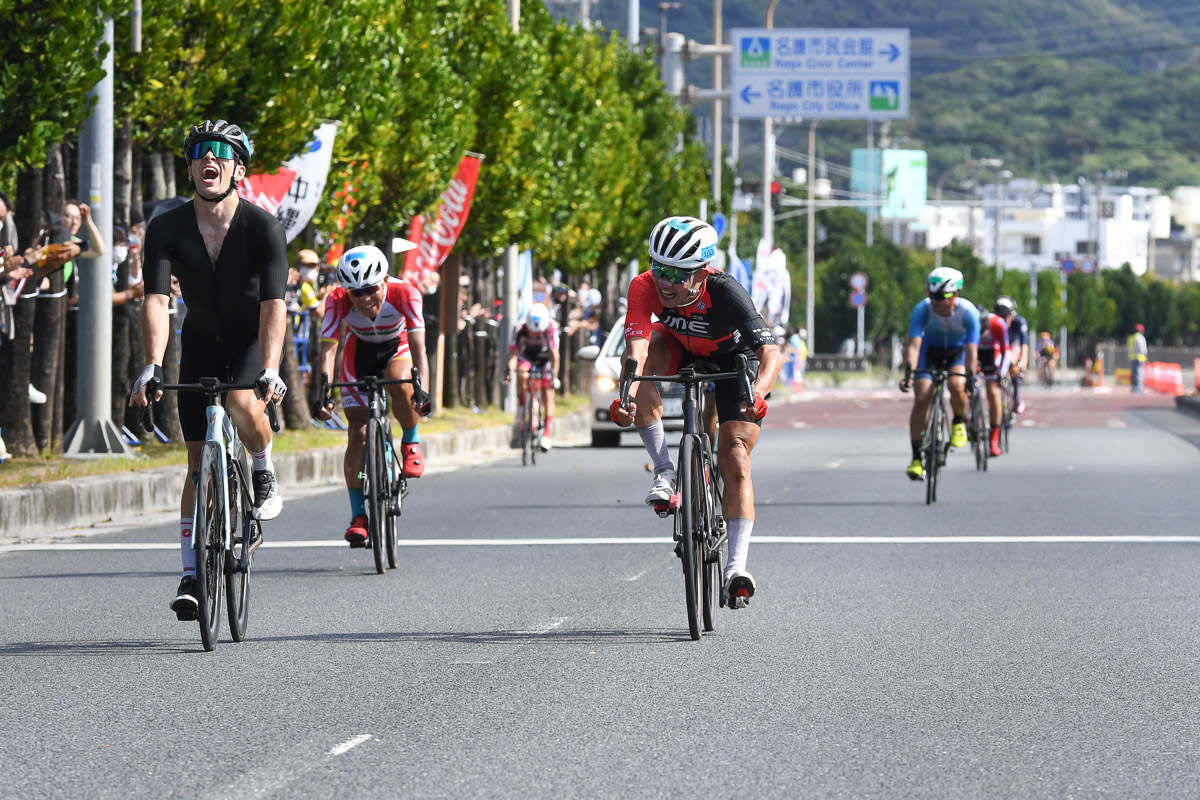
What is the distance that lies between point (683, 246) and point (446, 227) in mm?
16941

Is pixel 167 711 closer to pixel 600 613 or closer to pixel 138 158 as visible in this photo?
pixel 600 613

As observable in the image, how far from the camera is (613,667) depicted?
8008 millimetres

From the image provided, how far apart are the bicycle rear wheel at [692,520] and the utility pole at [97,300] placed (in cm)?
912

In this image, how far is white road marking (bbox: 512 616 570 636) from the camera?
29.4ft

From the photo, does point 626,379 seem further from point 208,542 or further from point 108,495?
point 108,495

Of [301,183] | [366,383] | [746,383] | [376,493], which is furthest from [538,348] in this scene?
[746,383]

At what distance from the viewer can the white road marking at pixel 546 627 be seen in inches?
353

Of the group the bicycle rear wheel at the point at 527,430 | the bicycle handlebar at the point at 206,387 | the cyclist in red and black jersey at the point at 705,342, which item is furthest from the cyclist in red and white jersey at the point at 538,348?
the bicycle handlebar at the point at 206,387

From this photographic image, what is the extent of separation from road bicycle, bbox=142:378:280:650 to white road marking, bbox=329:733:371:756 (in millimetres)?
1631

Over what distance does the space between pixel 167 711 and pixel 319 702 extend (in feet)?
1.75

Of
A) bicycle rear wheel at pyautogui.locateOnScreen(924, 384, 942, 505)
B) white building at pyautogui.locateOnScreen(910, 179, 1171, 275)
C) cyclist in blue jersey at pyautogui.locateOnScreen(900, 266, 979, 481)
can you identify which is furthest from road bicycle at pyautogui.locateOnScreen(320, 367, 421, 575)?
white building at pyautogui.locateOnScreen(910, 179, 1171, 275)

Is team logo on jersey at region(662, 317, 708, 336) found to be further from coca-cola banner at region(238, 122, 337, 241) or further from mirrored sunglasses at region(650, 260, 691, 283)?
coca-cola banner at region(238, 122, 337, 241)

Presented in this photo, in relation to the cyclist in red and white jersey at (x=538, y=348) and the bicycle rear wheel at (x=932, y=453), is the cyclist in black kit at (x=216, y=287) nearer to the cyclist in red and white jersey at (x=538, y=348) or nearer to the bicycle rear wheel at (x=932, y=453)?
the bicycle rear wheel at (x=932, y=453)

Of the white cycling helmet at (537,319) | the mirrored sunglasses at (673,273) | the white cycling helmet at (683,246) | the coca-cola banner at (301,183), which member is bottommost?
the white cycling helmet at (537,319)
